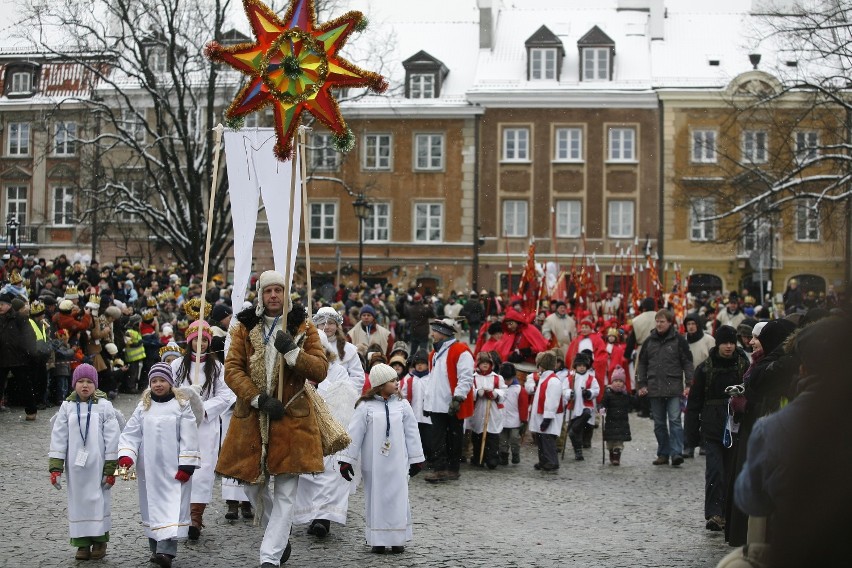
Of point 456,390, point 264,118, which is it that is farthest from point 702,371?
point 264,118

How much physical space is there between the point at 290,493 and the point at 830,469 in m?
4.76

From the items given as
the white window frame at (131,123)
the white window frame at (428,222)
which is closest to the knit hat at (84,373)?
the white window frame at (131,123)

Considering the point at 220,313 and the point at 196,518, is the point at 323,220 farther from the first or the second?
the point at 196,518

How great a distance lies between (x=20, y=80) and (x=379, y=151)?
1586 centimetres

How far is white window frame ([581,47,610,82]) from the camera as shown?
159 ft

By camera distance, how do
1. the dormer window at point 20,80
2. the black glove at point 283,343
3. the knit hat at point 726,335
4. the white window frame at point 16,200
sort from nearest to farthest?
the black glove at point 283,343
the knit hat at point 726,335
the dormer window at point 20,80
the white window frame at point 16,200

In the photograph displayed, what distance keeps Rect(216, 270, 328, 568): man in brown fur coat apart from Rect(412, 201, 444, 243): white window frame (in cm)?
4069

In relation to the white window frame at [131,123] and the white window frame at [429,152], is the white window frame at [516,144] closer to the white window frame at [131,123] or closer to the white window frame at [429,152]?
the white window frame at [429,152]

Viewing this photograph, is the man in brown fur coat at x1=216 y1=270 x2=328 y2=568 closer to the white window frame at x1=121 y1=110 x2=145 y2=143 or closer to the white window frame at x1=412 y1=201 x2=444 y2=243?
the white window frame at x1=121 y1=110 x2=145 y2=143

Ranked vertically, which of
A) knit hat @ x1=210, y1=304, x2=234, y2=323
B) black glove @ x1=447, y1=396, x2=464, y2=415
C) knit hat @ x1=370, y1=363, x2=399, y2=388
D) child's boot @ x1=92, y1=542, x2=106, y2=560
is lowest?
child's boot @ x1=92, y1=542, x2=106, y2=560

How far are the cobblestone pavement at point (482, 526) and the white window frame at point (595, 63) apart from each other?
35.2 meters

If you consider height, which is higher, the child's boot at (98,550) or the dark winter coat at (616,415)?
the dark winter coat at (616,415)

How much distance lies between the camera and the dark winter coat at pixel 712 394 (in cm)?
1089

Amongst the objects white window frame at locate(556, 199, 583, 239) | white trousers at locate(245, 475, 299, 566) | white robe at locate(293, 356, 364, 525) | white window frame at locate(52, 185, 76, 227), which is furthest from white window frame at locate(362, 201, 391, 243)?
white trousers at locate(245, 475, 299, 566)
